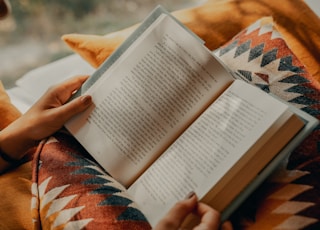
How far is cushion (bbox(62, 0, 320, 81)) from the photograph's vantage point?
109 centimetres

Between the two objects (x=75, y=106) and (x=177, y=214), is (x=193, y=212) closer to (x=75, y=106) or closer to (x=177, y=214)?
(x=177, y=214)

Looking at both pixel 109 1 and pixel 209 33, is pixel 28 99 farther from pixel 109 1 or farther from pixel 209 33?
pixel 109 1

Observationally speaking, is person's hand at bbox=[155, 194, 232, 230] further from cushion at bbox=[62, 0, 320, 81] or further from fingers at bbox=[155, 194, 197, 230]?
cushion at bbox=[62, 0, 320, 81]

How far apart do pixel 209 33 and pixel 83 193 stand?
553 mm

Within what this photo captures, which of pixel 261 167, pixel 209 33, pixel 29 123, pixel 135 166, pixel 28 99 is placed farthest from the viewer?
pixel 28 99

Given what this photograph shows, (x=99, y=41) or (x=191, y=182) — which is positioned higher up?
(x=99, y=41)

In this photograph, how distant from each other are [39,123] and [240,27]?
1.83 ft

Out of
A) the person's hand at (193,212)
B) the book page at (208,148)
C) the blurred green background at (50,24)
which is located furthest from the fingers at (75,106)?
the blurred green background at (50,24)

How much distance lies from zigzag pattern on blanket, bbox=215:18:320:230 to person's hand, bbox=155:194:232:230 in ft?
0.26

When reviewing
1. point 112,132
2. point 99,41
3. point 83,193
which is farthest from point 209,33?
point 83,193

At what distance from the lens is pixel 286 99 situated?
0.82 metres

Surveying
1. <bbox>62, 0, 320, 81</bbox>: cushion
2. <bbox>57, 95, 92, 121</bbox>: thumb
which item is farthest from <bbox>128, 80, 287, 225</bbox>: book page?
<bbox>62, 0, 320, 81</bbox>: cushion

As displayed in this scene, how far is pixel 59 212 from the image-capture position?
76 centimetres

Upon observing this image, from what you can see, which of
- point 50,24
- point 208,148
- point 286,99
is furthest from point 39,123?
point 50,24
